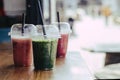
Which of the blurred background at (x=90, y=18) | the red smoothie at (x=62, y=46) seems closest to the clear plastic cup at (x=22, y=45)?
the red smoothie at (x=62, y=46)

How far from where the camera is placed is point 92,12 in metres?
11.8

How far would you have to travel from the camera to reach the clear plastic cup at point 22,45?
1355 millimetres

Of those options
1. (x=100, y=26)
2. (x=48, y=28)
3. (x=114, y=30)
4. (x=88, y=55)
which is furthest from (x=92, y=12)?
(x=48, y=28)

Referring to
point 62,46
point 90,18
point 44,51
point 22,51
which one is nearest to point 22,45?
point 22,51

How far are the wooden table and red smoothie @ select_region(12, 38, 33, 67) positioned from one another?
48 millimetres

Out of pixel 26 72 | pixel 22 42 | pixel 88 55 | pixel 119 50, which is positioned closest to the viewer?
pixel 26 72

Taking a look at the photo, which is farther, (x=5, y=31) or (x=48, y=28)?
(x=5, y=31)

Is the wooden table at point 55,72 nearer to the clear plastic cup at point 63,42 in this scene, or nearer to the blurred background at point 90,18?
the clear plastic cup at point 63,42

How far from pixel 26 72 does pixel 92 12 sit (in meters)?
10.8

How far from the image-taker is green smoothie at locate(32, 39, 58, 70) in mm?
1271

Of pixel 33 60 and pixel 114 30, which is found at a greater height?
pixel 33 60

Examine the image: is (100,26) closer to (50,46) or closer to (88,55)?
(88,55)

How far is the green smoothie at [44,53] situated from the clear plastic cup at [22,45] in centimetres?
9

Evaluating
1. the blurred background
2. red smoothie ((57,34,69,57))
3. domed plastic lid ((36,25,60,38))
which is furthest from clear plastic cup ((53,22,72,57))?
the blurred background
